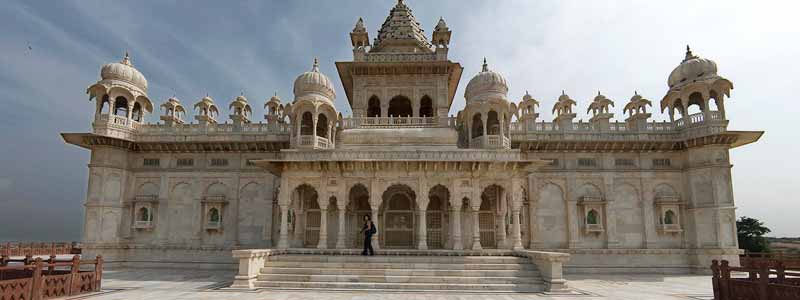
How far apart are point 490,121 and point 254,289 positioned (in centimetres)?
1393

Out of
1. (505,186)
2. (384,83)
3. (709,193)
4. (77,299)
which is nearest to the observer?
(77,299)

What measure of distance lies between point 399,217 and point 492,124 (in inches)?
263

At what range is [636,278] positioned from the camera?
1995 cm

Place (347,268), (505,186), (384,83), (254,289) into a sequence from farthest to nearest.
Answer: (384,83) → (505,186) → (347,268) → (254,289)

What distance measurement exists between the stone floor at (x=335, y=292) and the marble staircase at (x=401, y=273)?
0.73 m

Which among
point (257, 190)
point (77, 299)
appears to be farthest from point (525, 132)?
point (77, 299)

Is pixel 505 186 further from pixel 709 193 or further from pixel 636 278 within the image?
pixel 709 193

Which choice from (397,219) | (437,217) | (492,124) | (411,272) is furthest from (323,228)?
(492,124)

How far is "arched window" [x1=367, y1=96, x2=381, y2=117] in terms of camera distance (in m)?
26.1

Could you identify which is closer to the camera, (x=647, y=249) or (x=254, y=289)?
(x=254, y=289)

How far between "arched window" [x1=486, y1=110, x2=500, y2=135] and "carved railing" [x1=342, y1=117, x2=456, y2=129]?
1697 mm

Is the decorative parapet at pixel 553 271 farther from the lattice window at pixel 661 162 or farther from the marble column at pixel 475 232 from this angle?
the lattice window at pixel 661 162

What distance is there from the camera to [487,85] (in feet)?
74.2

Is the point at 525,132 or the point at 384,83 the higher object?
the point at 384,83
